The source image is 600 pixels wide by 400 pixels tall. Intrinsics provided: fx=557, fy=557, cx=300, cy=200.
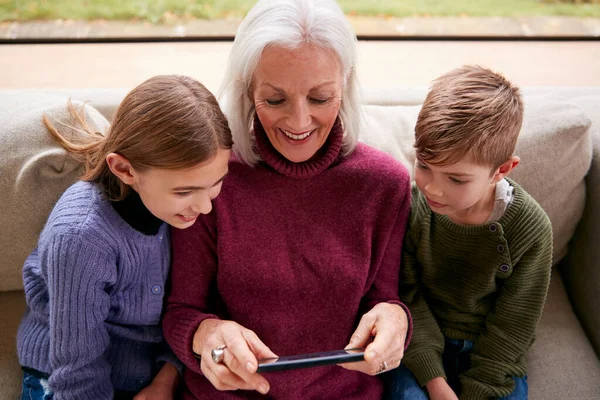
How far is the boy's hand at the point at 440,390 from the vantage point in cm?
148

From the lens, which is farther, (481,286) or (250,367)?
(481,286)

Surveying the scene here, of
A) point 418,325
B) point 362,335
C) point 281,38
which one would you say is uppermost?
point 281,38

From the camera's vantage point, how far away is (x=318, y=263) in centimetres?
145

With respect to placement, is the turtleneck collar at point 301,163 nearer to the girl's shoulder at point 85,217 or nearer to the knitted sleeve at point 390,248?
the knitted sleeve at point 390,248

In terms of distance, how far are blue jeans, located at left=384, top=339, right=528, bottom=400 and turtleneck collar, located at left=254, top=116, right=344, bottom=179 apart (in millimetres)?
620

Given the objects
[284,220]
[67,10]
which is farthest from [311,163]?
[67,10]

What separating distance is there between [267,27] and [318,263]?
0.60 m

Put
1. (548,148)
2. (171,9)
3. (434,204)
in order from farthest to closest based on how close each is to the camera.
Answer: (171,9) → (548,148) → (434,204)

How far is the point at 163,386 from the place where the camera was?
151 cm

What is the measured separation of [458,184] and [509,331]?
0.47m

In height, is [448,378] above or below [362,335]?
below

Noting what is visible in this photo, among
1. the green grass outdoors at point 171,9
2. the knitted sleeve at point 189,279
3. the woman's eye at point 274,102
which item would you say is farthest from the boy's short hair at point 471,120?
the green grass outdoors at point 171,9

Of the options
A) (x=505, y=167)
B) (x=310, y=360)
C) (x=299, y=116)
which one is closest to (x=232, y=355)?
(x=310, y=360)

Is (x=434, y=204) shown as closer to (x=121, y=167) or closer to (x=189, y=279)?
(x=189, y=279)
